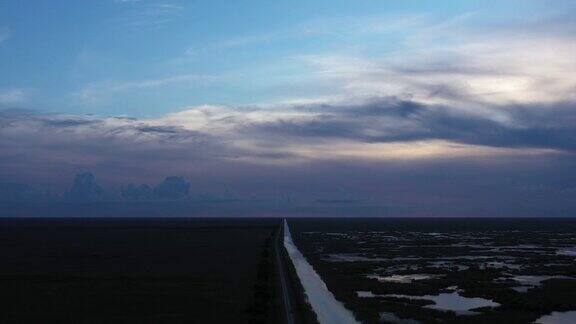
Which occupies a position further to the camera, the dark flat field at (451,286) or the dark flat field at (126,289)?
the dark flat field at (451,286)

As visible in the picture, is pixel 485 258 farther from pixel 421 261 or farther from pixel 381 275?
pixel 381 275

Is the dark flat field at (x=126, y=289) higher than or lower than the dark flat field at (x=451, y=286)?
lower

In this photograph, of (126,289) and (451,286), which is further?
(451,286)

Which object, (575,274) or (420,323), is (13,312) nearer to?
(420,323)

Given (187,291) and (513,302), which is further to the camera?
(187,291)

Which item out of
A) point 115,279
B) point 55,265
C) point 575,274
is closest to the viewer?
point 115,279

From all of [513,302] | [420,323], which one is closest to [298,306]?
[420,323]

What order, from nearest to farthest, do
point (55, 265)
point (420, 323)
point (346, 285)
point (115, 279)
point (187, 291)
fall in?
point (420, 323)
point (187, 291)
point (346, 285)
point (115, 279)
point (55, 265)

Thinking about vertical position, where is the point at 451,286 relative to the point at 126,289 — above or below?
above

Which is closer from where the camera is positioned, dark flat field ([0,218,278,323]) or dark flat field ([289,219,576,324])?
dark flat field ([0,218,278,323])

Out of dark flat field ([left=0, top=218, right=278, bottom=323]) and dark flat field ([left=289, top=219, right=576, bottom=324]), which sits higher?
dark flat field ([left=289, top=219, right=576, bottom=324])
